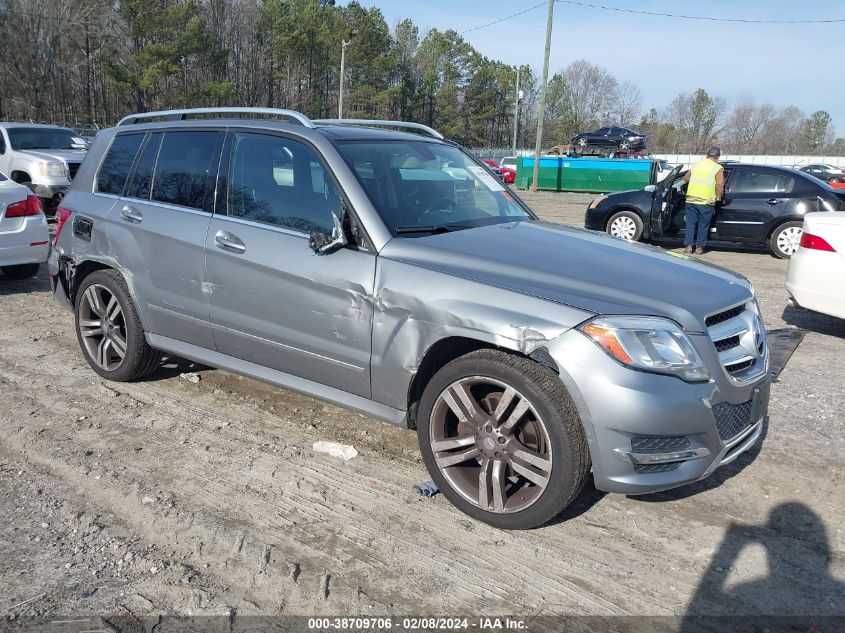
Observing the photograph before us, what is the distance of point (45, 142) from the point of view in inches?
596

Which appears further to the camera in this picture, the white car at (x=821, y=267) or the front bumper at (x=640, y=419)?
the white car at (x=821, y=267)

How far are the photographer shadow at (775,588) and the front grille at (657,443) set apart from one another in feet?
1.86

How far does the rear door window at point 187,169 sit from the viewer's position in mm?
4414

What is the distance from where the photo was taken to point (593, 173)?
95.1 feet

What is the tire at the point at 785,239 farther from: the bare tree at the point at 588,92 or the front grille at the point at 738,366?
the bare tree at the point at 588,92

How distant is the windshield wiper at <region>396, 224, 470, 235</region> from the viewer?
3701mm

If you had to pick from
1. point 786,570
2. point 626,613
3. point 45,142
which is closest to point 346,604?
point 626,613

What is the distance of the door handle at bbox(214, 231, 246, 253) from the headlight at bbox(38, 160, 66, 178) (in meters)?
11.8

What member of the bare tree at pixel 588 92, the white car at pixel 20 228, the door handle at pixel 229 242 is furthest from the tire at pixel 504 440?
the bare tree at pixel 588 92

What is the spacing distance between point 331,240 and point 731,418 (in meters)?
2.13

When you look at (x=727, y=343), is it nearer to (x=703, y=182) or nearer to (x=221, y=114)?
(x=221, y=114)

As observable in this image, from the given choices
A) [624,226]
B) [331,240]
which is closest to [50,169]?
[624,226]

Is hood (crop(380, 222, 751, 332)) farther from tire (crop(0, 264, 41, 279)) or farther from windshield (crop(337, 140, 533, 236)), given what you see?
tire (crop(0, 264, 41, 279))

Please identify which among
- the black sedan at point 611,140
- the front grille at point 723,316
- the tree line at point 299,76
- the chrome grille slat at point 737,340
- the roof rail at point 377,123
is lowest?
the chrome grille slat at point 737,340
